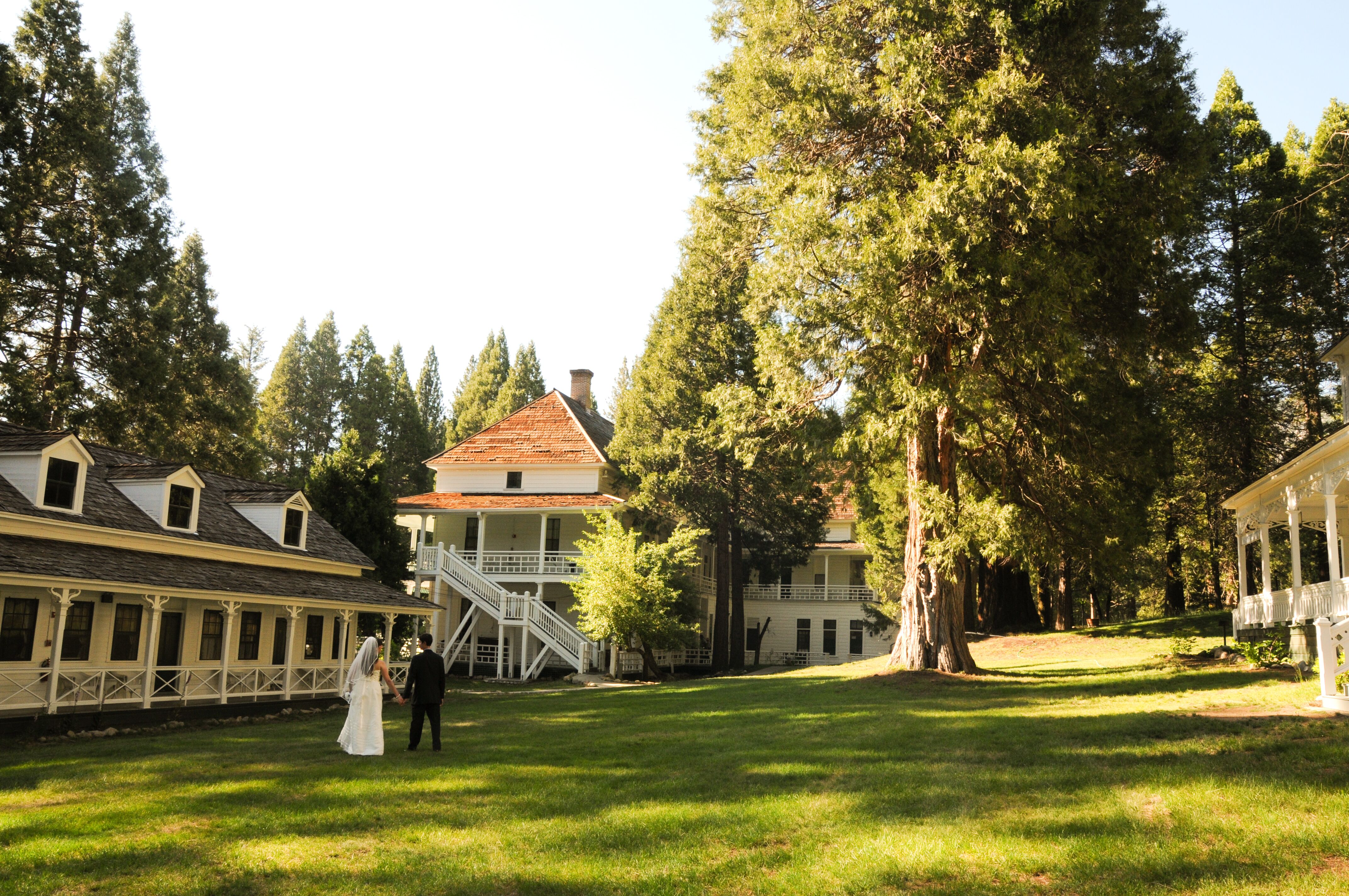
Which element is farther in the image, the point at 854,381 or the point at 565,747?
the point at 854,381

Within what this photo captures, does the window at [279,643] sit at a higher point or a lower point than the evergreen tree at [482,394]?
lower

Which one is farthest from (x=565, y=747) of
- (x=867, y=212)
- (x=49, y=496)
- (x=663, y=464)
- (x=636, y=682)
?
(x=663, y=464)

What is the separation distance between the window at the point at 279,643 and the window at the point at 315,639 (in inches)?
42.4

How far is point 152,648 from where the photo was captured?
18.9 metres

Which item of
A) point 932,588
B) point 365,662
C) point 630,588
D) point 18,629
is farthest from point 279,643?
point 932,588

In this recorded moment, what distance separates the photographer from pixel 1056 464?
21.8 metres

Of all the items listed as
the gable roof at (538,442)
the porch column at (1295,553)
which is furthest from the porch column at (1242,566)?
the gable roof at (538,442)

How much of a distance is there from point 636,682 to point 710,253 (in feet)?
51.1

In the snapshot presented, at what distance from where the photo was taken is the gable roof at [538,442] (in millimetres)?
39562

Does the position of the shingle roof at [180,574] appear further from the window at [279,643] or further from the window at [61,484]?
the window at [279,643]

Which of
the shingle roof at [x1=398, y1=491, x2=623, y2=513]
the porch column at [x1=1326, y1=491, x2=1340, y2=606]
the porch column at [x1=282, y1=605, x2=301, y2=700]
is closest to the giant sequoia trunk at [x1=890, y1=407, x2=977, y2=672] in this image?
the porch column at [x1=1326, y1=491, x2=1340, y2=606]

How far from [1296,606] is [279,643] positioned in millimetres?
23345

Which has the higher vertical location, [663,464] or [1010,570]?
[663,464]

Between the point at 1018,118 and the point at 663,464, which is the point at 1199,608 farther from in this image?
the point at 1018,118
